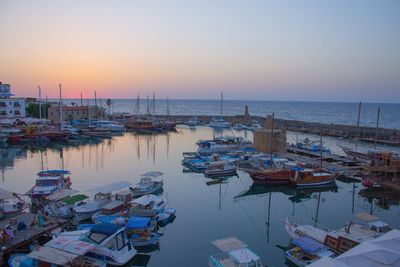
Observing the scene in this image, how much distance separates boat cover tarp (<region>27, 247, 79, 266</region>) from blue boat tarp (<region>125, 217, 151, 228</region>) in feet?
13.7

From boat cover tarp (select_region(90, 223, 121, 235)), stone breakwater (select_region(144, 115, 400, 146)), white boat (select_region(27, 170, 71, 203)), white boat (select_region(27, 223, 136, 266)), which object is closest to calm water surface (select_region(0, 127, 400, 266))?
white boat (select_region(27, 223, 136, 266))

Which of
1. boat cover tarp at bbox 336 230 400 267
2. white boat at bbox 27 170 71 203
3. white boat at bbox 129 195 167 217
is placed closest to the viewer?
boat cover tarp at bbox 336 230 400 267

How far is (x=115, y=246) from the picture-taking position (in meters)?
15.0

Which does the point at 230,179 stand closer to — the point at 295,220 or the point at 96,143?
the point at 295,220

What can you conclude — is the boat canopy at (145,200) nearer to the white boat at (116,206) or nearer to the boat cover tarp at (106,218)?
the white boat at (116,206)

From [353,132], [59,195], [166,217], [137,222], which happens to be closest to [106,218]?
[137,222]

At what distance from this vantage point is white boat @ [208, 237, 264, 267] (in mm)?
13656

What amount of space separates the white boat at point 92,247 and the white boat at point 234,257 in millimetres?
4058

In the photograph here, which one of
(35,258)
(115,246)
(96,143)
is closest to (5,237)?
(35,258)

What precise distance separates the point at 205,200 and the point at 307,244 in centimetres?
998

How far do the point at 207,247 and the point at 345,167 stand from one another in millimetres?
22153

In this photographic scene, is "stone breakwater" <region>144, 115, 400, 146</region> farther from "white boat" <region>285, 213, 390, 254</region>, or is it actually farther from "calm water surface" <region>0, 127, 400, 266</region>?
"white boat" <region>285, 213, 390, 254</region>

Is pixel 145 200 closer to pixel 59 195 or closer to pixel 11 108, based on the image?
pixel 59 195

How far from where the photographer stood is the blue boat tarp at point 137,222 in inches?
675
